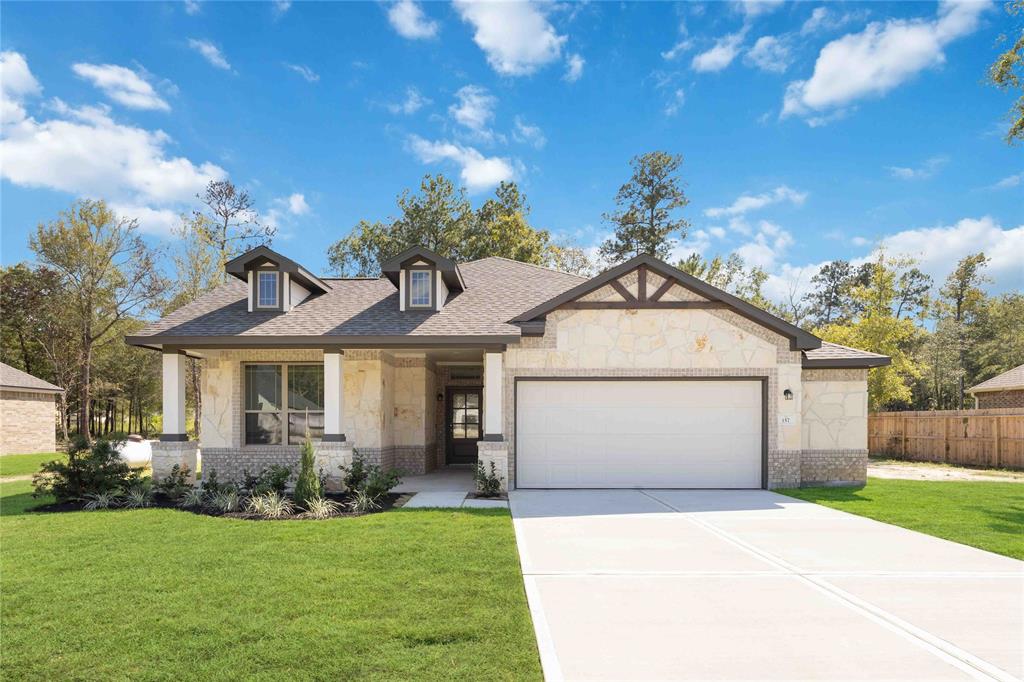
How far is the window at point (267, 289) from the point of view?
13.6 meters

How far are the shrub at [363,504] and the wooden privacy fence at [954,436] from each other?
1934 centimetres

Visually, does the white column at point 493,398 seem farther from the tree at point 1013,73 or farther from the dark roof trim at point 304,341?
the tree at point 1013,73

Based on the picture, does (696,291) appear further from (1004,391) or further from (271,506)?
(1004,391)

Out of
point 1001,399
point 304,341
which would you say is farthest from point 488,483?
point 1001,399

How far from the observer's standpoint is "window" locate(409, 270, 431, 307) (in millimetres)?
13859

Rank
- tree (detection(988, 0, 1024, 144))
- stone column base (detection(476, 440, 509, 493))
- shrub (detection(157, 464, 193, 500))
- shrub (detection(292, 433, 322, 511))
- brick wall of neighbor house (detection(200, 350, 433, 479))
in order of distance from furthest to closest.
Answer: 1. brick wall of neighbor house (detection(200, 350, 433, 479))
2. tree (detection(988, 0, 1024, 144))
3. stone column base (detection(476, 440, 509, 493))
4. shrub (detection(157, 464, 193, 500))
5. shrub (detection(292, 433, 322, 511))

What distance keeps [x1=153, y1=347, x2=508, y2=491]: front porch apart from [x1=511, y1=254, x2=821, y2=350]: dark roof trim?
1.58 meters

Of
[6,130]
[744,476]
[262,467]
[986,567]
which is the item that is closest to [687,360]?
[744,476]

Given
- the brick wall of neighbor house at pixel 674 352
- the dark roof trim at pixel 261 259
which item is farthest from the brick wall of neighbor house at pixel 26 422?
the brick wall of neighbor house at pixel 674 352

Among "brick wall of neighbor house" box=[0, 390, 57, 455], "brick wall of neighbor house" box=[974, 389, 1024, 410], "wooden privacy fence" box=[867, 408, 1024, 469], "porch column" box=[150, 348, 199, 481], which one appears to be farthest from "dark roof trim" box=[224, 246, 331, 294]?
"brick wall of neighbor house" box=[974, 389, 1024, 410]

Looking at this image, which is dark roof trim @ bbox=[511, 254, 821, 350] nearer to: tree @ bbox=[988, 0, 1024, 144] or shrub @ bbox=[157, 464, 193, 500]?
tree @ bbox=[988, 0, 1024, 144]

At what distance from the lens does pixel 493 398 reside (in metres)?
12.0

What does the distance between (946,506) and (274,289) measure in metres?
14.6

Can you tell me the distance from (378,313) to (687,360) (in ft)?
23.3
